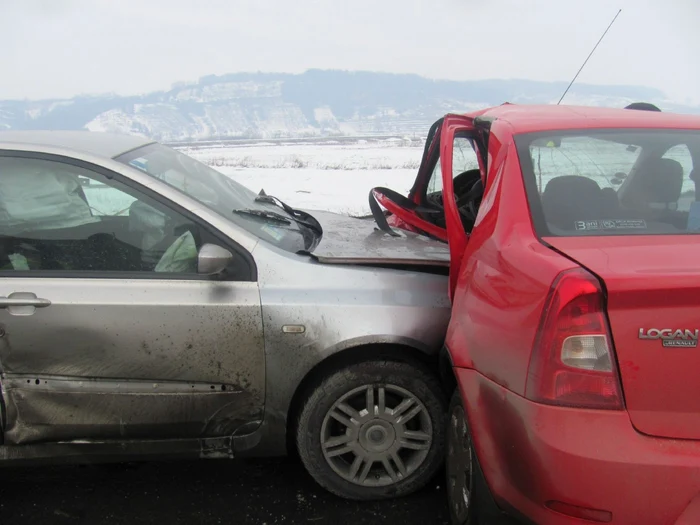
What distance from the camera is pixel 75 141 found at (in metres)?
2.74

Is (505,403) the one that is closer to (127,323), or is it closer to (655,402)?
(655,402)

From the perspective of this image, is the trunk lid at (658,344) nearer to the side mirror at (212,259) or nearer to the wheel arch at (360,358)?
the wheel arch at (360,358)

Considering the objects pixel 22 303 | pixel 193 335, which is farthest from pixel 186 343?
pixel 22 303

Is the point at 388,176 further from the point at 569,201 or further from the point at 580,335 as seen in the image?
the point at 580,335

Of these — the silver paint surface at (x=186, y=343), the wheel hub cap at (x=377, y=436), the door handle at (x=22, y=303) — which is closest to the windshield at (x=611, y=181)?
the silver paint surface at (x=186, y=343)

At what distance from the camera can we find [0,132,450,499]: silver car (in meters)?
2.39

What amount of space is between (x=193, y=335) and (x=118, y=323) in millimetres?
320

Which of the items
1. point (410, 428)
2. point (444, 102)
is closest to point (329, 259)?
point (410, 428)

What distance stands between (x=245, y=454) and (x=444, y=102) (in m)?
136

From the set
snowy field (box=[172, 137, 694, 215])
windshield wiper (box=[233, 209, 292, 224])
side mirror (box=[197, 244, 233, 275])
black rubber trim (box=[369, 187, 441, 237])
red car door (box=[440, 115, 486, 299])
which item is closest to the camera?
snowy field (box=[172, 137, 694, 215])

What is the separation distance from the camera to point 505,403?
66.5 inches

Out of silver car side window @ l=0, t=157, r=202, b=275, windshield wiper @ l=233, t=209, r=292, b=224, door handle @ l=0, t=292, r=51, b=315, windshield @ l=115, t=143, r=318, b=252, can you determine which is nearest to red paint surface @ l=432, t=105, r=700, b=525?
windshield @ l=115, t=143, r=318, b=252

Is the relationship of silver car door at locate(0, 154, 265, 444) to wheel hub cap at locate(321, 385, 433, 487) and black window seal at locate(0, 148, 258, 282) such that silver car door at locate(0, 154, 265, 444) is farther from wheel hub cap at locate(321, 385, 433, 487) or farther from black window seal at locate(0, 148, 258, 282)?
wheel hub cap at locate(321, 385, 433, 487)

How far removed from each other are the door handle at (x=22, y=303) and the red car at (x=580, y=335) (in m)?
1.73
